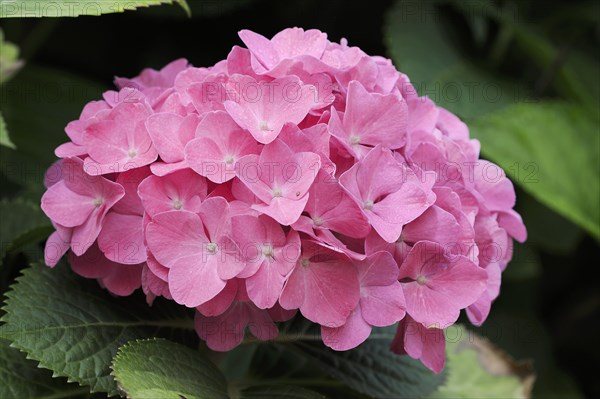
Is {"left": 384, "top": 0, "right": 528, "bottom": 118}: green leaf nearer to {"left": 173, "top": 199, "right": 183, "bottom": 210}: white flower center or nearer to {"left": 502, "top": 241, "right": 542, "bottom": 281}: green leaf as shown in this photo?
{"left": 502, "top": 241, "right": 542, "bottom": 281}: green leaf

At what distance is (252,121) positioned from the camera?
672mm

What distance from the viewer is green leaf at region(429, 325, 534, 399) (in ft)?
3.21

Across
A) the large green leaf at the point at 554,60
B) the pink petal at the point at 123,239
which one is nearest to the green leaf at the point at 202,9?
the large green leaf at the point at 554,60

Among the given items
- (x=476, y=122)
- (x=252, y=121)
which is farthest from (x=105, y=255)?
(x=476, y=122)

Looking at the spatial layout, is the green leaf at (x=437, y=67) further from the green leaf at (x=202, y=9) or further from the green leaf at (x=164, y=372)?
the green leaf at (x=164, y=372)

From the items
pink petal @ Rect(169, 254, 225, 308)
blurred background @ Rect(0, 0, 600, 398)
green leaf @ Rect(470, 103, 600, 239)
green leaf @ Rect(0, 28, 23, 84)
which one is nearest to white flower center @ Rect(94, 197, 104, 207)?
pink petal @ Rect(169, 254, 225, 308)

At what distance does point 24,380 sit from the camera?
75cm

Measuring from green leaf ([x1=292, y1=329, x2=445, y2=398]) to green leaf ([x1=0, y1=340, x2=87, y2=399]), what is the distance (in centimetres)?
26

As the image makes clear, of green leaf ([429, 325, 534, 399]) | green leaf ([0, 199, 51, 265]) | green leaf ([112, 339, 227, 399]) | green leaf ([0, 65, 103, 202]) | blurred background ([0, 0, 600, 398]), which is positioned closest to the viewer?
green leaf ([112, 339, 227, 399])

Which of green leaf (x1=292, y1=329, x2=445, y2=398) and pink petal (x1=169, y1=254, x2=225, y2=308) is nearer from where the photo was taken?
pink petal (x1=169, y1=254, x2=225, y2=308)

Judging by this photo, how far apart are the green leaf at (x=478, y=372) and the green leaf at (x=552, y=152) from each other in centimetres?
23

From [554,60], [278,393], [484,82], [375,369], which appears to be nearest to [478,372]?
[375,369]

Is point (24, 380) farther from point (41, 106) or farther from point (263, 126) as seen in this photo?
point (41, 106)

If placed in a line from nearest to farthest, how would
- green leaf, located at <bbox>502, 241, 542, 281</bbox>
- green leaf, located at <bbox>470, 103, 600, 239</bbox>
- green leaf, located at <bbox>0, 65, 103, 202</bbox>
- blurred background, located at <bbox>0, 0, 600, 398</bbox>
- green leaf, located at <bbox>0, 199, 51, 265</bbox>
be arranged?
green leaf, located at <bbox>0, 199, 51, 265</bbox>, green leaf, located at <bbox>470, 103, 600, 239</bbox>, blurred background, located at <bbox>0, 0, 600, 398</bbox>, green leaf, located at <bbox>0, 65, 103, 202</bbox>, green leaf, located at <bbox>502, 241, 542, 281</bbox>
